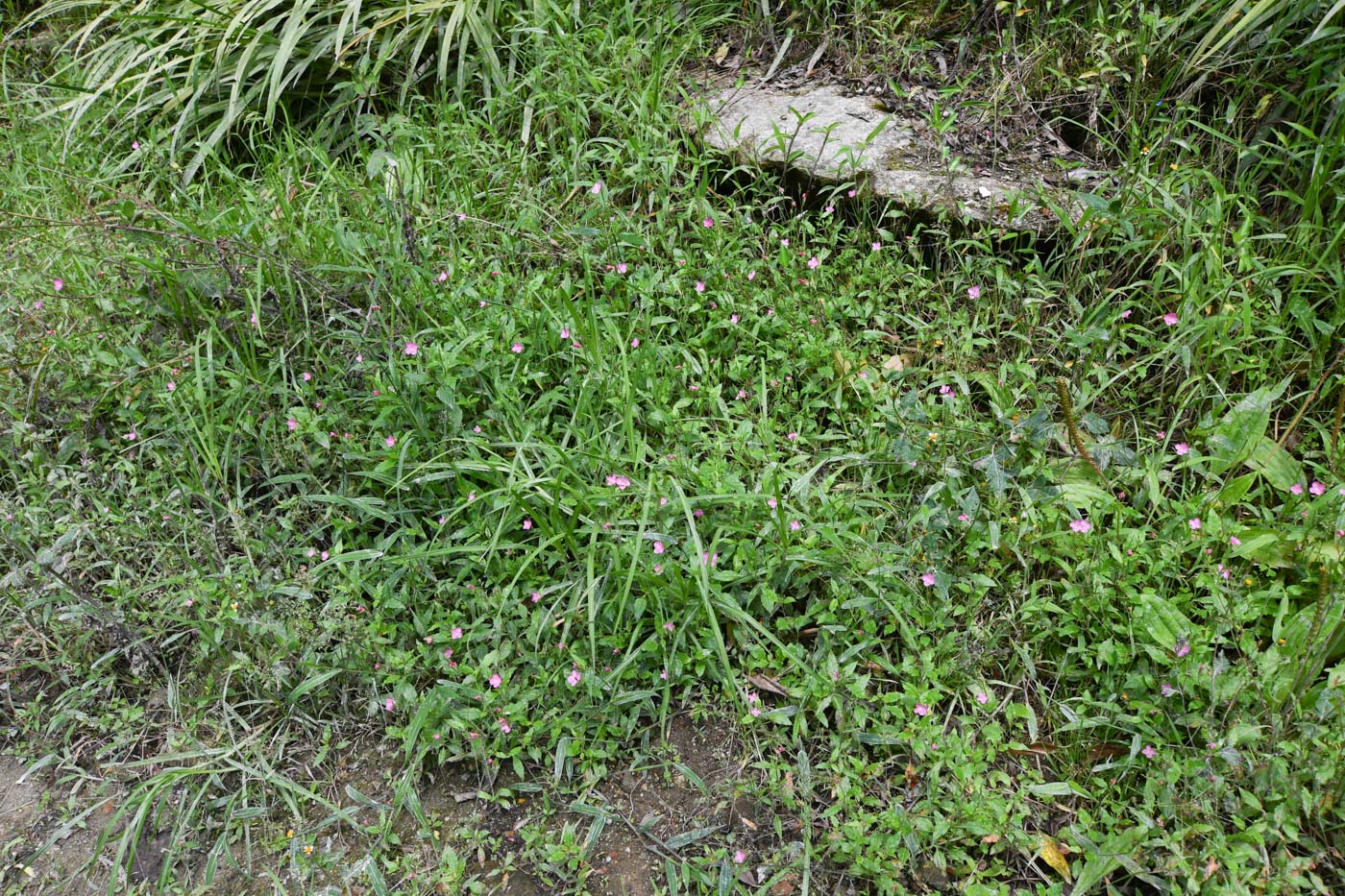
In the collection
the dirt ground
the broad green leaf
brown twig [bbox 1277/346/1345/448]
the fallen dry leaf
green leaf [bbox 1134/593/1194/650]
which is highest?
brown twig [bbox 1277/346/1345/448]

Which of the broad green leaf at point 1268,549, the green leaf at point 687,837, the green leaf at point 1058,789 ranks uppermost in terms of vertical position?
the broad green leaf at point 1268,549

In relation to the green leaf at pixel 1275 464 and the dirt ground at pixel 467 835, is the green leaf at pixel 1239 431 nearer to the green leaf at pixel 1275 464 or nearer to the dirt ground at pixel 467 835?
the green leaf at pixel 1275 464

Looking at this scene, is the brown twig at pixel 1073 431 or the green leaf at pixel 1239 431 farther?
the green leaf at pixel 1239 431

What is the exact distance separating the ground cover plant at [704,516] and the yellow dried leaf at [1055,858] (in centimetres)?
4

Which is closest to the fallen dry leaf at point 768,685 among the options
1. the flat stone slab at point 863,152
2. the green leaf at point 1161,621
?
the green leaf at point 1161,621

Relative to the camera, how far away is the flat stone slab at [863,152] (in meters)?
2.84

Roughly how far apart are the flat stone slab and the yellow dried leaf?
70.6 inches

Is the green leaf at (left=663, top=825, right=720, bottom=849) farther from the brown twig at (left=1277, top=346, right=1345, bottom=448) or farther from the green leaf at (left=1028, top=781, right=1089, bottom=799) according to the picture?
the brown twig at (left=1277, top=346, right=1345, bottom=448)

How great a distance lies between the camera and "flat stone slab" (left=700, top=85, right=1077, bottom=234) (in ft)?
9.32

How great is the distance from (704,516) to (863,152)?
1.45 metres

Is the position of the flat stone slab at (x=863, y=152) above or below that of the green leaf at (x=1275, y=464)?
above

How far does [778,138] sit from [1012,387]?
3.77 feet

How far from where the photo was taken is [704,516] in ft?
7.45

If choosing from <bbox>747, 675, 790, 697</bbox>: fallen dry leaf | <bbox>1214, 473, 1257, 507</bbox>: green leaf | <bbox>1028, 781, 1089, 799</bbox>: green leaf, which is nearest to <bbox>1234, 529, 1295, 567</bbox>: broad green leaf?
<bbox>1214, 473, 1257, 507</bbox>: green leaf
